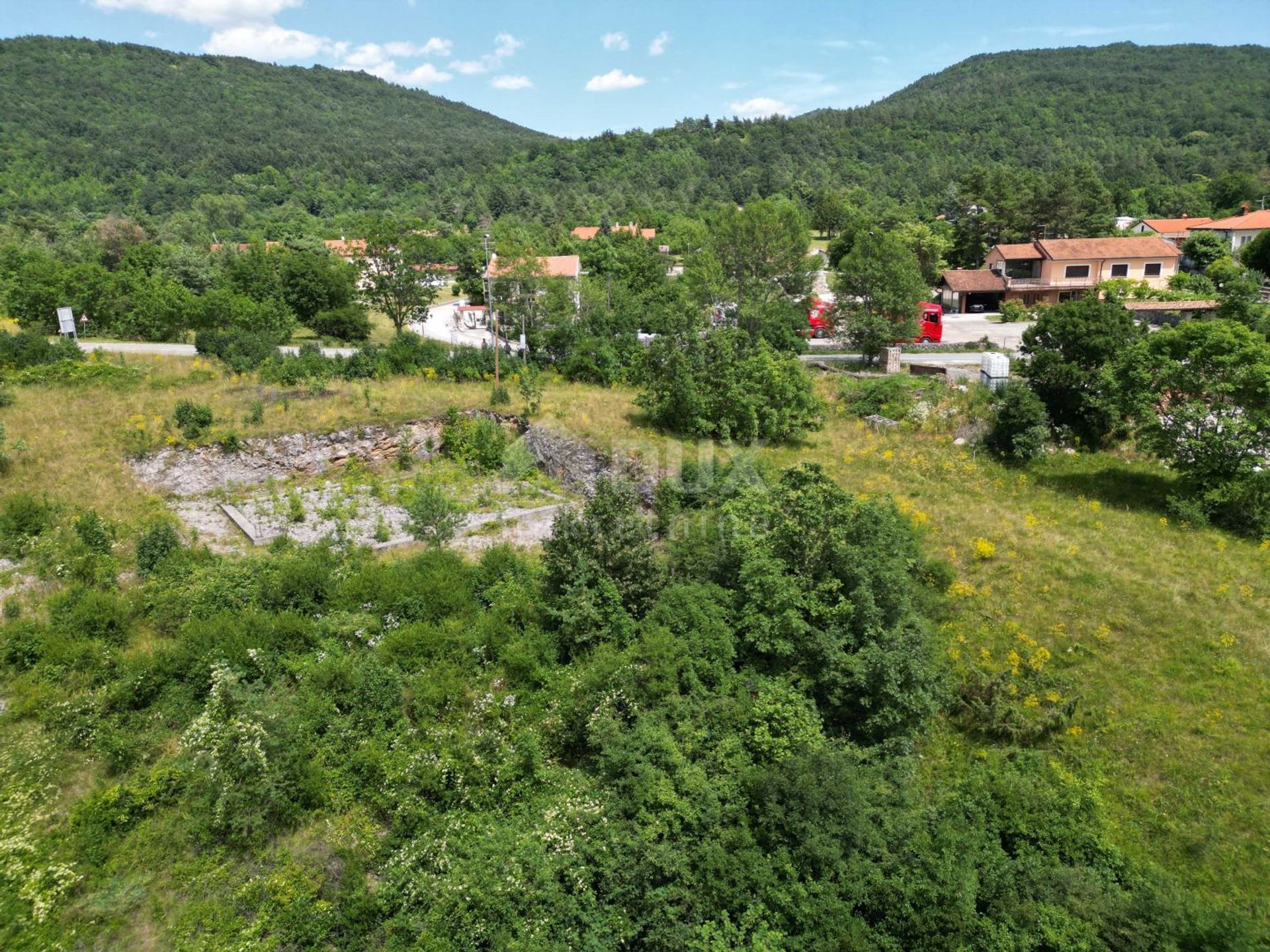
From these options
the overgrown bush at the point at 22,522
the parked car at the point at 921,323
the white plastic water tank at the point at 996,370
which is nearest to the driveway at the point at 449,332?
the parked car at the point at 921,323

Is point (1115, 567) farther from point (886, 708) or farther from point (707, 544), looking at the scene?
point (707, 544)

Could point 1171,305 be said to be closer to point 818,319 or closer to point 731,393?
point 818,319

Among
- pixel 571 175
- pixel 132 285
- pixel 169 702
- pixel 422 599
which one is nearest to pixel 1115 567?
pixel 422 599

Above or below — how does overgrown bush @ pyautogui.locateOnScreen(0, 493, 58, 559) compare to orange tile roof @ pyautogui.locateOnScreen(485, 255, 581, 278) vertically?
below

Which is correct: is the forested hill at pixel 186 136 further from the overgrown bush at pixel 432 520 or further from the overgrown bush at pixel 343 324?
the overgrown bush at pixel 432 520

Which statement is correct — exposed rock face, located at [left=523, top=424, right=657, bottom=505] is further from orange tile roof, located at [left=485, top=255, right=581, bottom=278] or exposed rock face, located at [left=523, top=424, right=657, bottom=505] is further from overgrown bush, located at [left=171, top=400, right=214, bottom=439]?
orange tile roof, located at [left=485, top=255, right=581, bottom=278]

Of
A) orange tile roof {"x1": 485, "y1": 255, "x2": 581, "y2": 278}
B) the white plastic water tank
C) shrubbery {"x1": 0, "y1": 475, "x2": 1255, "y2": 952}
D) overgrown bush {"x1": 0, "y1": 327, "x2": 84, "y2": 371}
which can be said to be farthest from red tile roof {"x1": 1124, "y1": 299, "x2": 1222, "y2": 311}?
overgrown bush {"x1": 0, "y1": 327, "x2": 84, "y2": 371}
